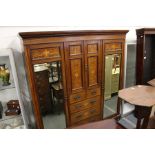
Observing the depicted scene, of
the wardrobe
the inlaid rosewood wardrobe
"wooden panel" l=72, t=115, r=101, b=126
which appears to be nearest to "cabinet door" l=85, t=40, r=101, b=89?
the inlaid rosewood wardrobe

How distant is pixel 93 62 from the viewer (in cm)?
207

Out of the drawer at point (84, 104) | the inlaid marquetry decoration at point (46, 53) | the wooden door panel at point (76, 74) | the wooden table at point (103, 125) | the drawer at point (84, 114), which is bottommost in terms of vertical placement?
the wooden table at point (103, 125)

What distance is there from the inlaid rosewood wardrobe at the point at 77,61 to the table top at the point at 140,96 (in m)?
0.38

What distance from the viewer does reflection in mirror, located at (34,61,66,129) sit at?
1.80 m

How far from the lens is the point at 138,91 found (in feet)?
6.81

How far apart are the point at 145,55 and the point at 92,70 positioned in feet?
4.17

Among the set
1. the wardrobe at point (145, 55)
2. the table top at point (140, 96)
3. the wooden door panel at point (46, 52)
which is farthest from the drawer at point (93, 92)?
the wardrobe at point (145, 55)

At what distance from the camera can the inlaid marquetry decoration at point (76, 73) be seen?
6.27 feet

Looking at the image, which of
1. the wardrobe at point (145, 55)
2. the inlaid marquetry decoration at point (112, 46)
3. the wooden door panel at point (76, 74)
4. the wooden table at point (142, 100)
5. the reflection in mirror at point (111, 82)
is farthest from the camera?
the wardrobe at point (145, 55)

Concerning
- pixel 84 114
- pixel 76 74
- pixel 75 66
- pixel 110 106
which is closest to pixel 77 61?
pixel 75 66

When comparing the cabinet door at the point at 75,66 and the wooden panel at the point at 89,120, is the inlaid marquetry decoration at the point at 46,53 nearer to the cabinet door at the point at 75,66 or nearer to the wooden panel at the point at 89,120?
the cabinet door at the point at 75,66

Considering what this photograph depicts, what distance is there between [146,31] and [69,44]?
1478mm
